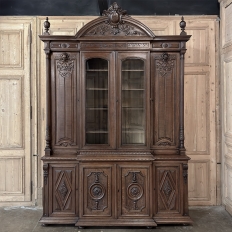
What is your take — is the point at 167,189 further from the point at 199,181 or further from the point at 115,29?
the point at 115,29

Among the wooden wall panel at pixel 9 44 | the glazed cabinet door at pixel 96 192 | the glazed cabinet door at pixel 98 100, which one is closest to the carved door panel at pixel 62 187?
the glazed cabinet door at pixel 96 192

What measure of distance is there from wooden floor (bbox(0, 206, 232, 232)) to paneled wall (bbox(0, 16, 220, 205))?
0.20 m

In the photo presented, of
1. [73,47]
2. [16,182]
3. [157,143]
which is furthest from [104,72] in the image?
[16,182]

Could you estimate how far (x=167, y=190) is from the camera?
3246 mm

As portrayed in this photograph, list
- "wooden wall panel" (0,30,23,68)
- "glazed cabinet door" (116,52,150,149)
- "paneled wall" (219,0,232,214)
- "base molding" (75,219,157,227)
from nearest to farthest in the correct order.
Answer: "base molding" (75,219,157,227) < "glazed cabinet door" (116,52,150,149) < "paneled wall" (219,0,232,214) < "wooden wall panel" (0,30,23,68)

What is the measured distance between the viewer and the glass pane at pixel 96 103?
328 centimetres

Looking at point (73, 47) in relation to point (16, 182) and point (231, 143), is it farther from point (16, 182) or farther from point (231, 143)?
point (231, 143)

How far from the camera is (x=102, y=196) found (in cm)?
320

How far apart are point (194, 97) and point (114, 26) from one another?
1.60 meters

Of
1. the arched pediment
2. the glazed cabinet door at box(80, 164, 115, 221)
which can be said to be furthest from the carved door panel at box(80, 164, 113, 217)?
the arched pediment

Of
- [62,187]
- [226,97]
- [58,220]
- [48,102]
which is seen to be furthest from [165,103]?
[58,220]

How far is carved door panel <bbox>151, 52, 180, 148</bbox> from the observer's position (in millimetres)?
3307

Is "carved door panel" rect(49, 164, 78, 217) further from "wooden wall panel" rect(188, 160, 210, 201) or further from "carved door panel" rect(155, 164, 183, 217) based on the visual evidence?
"wooden wall panel" rect(188, 160, 210, 201)

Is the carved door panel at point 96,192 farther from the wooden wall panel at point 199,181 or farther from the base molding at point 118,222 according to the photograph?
the wooden wall panel at point 199,181
